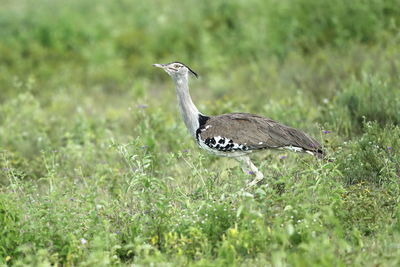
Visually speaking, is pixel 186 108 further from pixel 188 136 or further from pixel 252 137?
pixel 188 136

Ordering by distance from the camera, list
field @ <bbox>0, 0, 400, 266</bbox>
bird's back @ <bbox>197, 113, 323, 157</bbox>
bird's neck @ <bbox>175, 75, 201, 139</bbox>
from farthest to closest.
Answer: bird's neck @ <bbox>175, 75, 201, 139</bbox>
bird's back @ <bbox>197, 113, 323, 157</bbox>
field @ <bbox>0, 0, 400, 266</bbox>

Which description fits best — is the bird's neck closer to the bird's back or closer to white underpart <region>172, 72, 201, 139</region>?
white underpart <region>172, 72, 201, 139</region>

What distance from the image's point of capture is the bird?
16.5ft

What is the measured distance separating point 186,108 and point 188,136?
1490mm

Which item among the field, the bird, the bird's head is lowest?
the field

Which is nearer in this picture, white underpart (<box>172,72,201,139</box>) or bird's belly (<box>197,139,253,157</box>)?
bird's belly (<box>197,139,253,157</box>)

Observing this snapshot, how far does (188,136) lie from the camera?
6848mm

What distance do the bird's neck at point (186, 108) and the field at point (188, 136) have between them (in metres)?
0.18

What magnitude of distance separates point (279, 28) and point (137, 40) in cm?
275

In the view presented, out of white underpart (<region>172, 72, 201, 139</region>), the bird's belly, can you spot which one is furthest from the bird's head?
the bird's belly

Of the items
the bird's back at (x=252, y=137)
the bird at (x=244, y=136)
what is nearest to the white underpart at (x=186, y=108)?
the bird at (x=244, y=136)

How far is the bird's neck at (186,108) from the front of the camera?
534 centimetres

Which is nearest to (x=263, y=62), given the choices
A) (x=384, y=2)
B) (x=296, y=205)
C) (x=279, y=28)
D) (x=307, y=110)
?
(x=279, y=28)

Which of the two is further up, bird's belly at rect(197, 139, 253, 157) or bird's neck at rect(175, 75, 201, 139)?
bird's neck at rect(175, 75, 201, 139)
